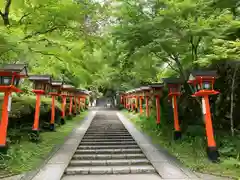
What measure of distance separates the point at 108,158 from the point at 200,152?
3.24 meters

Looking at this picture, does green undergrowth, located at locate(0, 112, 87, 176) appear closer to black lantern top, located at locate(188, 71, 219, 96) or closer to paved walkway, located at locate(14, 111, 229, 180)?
paved walkway, located at locate(14, 111, 229, 180)

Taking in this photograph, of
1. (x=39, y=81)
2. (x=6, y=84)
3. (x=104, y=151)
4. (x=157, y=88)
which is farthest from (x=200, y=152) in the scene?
(x=39, y=81)

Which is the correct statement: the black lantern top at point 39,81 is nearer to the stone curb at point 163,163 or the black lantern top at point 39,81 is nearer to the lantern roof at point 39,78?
the lantern roof at point 39,78

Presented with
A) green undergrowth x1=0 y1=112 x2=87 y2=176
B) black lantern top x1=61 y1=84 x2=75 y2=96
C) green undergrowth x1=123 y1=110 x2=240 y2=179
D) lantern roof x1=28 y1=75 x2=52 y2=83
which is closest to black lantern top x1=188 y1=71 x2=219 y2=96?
green undergrowth x1=123 y1=110 x2=240 y2=179

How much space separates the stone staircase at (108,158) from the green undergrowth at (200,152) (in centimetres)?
121

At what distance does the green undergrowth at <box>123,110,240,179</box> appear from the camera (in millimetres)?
6745

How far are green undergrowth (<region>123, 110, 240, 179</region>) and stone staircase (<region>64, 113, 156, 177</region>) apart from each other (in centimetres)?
121

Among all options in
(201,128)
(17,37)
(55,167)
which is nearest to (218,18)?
(201,128)

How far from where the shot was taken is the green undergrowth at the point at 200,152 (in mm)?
6745

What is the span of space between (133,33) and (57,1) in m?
2.89

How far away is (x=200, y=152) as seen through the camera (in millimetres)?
8133

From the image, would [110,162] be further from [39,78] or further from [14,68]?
[39,78]

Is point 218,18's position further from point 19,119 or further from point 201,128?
point 19,119

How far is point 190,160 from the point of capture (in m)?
7.56
